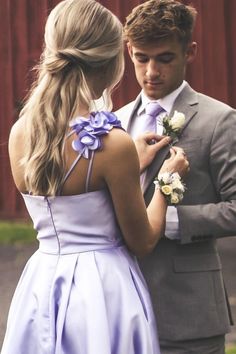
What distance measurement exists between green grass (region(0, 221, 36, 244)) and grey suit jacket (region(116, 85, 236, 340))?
17.2 ft

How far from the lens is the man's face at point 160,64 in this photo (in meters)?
3.56

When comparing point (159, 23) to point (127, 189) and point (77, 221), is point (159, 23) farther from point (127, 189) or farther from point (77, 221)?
point (77, 221)

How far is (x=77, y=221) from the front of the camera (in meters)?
3.18

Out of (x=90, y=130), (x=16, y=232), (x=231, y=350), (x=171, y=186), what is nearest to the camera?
(x=90, y=130)

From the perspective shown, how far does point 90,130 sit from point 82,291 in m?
0.55

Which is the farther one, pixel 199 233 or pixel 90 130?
pixel 199 233

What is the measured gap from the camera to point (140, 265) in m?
3.67

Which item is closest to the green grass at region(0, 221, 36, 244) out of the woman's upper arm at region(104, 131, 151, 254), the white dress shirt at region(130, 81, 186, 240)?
the white dress shirt at region(130, 81, 186, 240)

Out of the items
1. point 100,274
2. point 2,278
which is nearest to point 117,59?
point 100,274

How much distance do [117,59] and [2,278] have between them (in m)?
4.64

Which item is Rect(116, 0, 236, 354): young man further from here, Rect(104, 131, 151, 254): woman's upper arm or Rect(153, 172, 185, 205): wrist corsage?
Rect(104, 131, 151, 254): woman's upper arm

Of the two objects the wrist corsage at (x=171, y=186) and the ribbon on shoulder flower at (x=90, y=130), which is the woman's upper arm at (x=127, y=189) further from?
the wrist corsage at (x=171, y=186)

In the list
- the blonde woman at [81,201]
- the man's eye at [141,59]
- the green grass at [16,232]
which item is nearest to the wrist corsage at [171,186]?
the blonde woman at [81,201]

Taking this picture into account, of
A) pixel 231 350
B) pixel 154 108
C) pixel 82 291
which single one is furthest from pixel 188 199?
pixel 231 350
